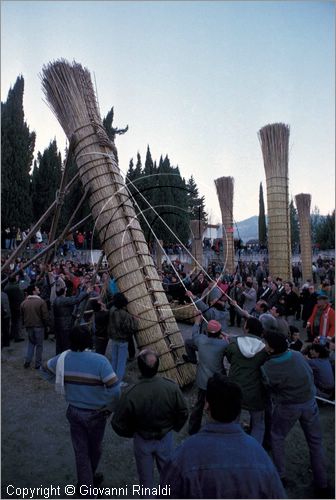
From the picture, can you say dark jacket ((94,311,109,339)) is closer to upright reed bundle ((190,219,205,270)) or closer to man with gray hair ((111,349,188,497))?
upright reed bundle ((190,219,205,270))

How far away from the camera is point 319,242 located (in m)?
33.3

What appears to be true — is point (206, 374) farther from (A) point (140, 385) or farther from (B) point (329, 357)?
(B) point (329, 357)

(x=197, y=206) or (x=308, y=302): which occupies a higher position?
(x=197, y=206)

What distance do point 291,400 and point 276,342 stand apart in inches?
19.9

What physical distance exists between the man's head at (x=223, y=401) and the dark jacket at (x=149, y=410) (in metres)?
0.79

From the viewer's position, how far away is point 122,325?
4.69 m

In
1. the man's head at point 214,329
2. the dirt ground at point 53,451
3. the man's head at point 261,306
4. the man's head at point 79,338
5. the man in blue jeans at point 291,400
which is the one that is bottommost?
the dirt ground at point 53,451

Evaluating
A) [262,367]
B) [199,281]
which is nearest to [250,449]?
[262,367]

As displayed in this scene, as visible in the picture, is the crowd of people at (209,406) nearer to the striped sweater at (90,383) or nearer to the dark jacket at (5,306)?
the striped sweater at (90,383)

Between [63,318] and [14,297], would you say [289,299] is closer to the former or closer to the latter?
[63,318]

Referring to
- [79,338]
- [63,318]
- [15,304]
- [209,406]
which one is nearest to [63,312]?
[63,318]

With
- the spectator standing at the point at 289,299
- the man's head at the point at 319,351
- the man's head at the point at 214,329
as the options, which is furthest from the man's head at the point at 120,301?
the spectator standing at the point at 289,299

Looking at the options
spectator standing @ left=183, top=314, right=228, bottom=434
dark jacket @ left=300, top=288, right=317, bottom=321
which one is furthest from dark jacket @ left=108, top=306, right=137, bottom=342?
dark jacket @ left=300, top=288, right=317, bottom=321

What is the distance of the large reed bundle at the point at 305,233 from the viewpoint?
13.4m
